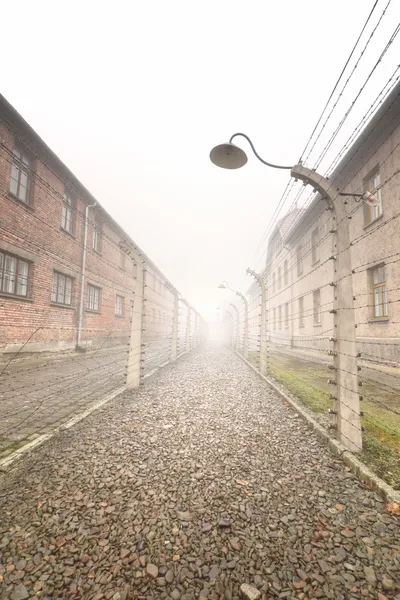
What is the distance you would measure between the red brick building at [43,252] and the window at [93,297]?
6cm

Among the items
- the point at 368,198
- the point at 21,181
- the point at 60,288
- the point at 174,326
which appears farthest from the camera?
the point at 60,288

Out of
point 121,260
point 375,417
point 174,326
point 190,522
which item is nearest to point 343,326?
point 375,417

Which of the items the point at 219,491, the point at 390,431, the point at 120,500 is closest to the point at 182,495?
the point at 219,491

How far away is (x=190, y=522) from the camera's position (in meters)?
1.96

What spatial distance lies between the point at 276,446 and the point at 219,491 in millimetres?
1184

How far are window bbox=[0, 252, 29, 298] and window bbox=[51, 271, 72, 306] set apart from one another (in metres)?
1.41

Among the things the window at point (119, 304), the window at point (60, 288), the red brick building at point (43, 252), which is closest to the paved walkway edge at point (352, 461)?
the red brick building at point (43, 252)

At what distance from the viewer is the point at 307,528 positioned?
1.89 metres

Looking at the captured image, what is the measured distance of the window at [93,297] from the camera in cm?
1447

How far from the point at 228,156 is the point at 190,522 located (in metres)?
4.52

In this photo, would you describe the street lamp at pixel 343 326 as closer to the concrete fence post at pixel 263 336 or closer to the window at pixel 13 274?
the concrete fence post at pixel 263 336

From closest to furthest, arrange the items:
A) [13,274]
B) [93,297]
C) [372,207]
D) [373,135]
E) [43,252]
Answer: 1. [13,274]
2. [373,135]
3. [372,207]
4. [43,252]
5. [93,297]

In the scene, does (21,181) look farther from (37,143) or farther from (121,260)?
Answer: (121,260)

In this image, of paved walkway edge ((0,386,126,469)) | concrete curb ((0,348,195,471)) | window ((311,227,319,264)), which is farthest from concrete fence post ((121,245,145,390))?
window ((311,227,319,264))
